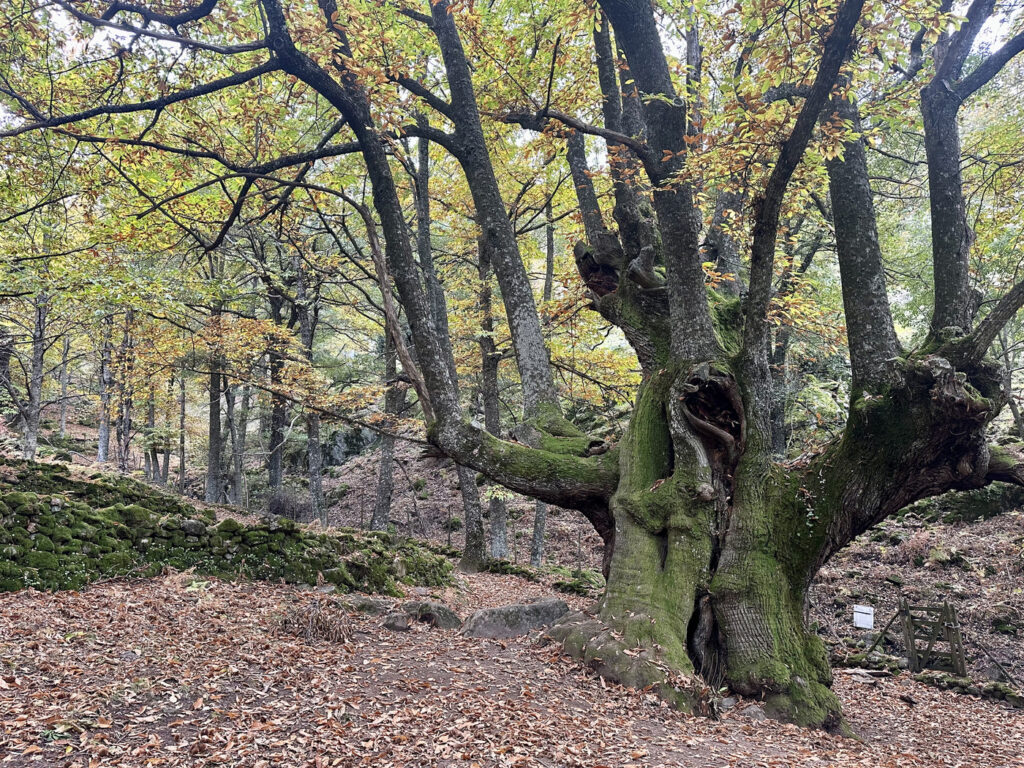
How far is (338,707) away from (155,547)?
441 centimetres

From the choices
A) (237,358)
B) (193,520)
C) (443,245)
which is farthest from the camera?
(443,245)

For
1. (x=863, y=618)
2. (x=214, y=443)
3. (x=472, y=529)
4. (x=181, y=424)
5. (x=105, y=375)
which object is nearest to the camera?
(x=863, y=618)

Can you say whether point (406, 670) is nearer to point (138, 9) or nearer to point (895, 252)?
point (138, 9)

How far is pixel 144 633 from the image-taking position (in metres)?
4.62

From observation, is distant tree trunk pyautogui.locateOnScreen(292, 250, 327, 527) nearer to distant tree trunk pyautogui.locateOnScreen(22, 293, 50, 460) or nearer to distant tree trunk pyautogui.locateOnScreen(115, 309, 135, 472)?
distant tree trunk pyautogui.locateOnScreen(115, 309, 135, 472)

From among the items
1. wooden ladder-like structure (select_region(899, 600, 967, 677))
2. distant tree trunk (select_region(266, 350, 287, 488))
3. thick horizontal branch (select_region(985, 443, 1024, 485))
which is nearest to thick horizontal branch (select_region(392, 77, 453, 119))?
thick horizontal branch (select_region(985, 443, 1024, 485))

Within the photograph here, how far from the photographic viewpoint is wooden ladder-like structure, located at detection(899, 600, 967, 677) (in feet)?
24.3

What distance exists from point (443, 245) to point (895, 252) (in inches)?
479

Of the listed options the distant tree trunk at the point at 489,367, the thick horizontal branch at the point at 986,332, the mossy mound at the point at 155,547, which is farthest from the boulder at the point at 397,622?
the thick horizontal branch at the point at 986,332

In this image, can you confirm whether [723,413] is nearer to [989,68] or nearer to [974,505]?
[989,68]

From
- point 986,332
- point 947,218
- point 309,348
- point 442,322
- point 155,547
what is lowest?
point 155,547

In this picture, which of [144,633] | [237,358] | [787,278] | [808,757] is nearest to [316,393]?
[237,358]

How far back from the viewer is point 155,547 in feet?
21.7

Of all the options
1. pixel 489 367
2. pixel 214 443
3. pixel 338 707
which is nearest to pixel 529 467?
pixel 338 707
